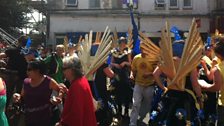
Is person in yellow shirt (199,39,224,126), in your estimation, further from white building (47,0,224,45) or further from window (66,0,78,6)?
window (66,0,78,6)

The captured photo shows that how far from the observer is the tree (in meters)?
33.3

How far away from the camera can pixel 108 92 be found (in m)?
10.4

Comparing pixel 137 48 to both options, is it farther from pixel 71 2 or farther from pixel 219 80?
pixel 71 2

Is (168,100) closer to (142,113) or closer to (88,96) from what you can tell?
(88,96)

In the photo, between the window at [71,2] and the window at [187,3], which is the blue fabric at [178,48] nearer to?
the window at [71,2]

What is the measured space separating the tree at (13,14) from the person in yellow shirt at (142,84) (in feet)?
84.3

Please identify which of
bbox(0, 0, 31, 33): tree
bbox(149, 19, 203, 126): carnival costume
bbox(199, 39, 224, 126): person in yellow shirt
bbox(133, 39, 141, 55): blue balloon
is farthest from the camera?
bbox(0, 0, 31, 33): tree

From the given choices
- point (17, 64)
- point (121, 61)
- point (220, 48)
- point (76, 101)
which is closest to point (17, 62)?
point (17, 64)

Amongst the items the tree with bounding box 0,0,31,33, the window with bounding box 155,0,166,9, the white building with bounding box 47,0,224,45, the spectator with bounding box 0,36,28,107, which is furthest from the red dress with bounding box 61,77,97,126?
the tree with bounding box 0,0,31,33

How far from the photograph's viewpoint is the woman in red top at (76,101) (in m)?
5.06

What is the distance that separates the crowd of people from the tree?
23770mm

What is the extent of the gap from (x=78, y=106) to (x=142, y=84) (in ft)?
13.4

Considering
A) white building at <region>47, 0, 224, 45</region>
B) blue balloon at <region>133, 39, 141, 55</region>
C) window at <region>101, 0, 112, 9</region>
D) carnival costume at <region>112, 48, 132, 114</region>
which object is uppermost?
window at <region>101, 0, 112, 9</region>

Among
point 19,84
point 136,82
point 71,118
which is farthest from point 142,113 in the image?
point 71,118
